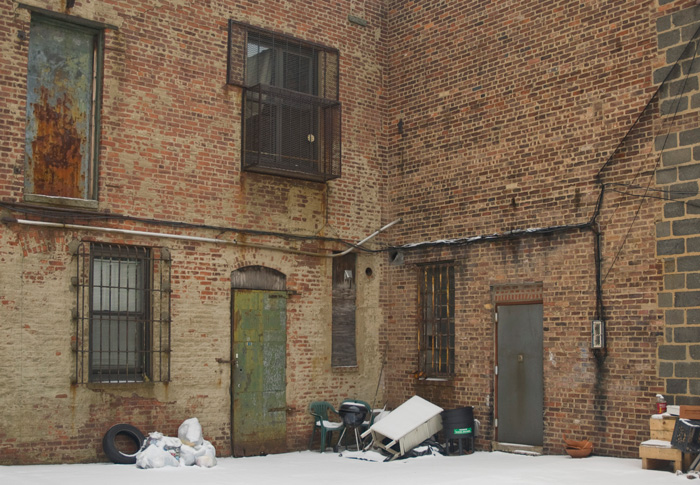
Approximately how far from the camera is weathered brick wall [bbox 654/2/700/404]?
991 centimetres

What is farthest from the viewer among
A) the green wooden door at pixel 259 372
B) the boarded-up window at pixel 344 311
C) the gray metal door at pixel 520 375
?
the boarded-up window at pixel 344 311

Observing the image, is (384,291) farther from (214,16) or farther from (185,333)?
(214,16)

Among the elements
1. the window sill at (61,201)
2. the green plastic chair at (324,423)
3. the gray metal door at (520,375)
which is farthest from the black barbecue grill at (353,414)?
the window sill at (61,201)

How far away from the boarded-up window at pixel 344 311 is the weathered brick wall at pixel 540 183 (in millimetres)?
739

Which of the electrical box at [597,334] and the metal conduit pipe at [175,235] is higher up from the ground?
the metal conduit pipe at [175,235]

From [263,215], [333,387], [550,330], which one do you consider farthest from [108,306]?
[550,330]

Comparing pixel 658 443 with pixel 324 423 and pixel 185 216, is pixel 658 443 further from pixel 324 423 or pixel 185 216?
pixel 185 216

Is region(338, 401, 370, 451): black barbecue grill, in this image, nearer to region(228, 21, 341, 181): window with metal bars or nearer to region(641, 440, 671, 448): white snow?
region(228, 21, 341, 181): window with metal bars

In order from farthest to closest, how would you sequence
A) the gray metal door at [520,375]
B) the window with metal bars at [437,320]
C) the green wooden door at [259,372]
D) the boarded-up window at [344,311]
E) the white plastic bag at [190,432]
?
the boarded-up window at [344,311] → the window with metal bars at [437,320] → the green wooden door at [259,372] → the gray metal door at [520,375] → the white plastic bag at [190,432]

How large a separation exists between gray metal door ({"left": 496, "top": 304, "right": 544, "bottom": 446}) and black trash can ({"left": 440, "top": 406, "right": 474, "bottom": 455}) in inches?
17.8

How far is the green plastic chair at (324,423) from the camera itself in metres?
12.5

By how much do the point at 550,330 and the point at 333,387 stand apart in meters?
3.57

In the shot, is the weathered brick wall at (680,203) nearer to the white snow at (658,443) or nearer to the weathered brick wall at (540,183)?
the weathered brick wall at (540,183)

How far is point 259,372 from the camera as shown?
12.4 m
